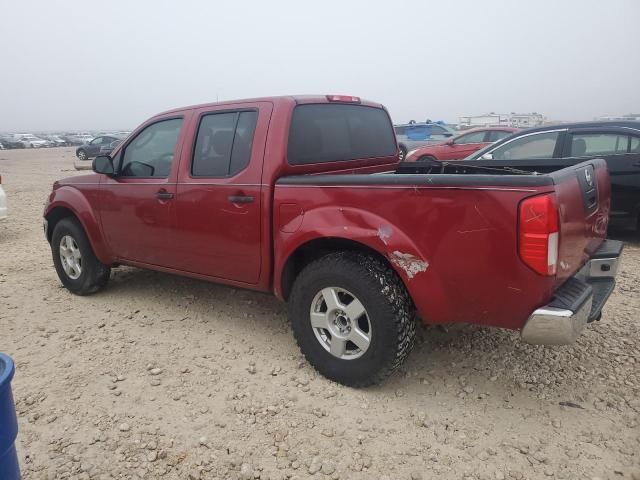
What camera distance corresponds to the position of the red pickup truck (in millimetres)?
2359

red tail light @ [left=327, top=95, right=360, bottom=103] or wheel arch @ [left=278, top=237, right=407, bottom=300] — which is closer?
wheel arch @ [left=278, top=237, right=407, bottom=300]

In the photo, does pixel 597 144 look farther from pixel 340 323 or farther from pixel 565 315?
pixel 340 323

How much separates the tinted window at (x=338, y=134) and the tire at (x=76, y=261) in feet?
8.25

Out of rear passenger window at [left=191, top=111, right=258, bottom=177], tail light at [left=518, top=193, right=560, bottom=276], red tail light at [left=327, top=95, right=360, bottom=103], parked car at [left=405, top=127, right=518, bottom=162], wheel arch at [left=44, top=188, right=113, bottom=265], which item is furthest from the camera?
parked car at [left=405, top=127, right=518, bottom=162]

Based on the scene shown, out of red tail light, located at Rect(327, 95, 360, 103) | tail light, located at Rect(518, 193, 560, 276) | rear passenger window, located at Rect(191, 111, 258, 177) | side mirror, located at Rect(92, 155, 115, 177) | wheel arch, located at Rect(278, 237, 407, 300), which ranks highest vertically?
red tail light, located at Rect(327, 95, 360, 103)

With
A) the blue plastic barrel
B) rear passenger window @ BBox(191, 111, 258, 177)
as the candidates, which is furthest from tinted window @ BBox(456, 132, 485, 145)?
the blue plastic barrel

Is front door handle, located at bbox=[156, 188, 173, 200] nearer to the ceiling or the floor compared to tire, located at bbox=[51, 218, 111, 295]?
nearer to the ceiling

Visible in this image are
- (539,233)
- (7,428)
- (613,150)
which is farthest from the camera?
(613,150)

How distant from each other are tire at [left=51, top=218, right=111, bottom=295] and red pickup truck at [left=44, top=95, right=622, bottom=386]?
6.4 inches

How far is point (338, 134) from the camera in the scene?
12.2 ft

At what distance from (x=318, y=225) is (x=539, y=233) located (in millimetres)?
1243

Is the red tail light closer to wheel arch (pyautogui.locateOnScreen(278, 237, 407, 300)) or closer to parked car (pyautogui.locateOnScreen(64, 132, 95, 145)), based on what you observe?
wheel arch (pyautogui.locateOnScreen(278, 237, 407, 300))

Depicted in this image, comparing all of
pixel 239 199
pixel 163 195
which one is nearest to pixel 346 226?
pixel 239 199

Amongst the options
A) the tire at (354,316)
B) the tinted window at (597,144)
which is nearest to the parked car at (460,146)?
the tinted window at (597,144)
